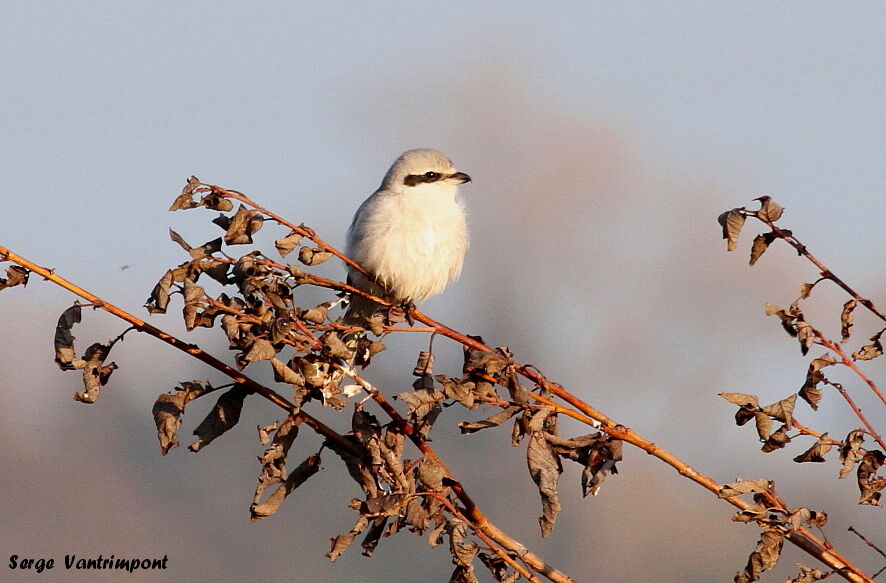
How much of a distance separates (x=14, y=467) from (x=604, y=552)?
19646 mm

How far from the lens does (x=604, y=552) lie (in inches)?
1296

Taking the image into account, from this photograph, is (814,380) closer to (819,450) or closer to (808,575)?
(819,450)

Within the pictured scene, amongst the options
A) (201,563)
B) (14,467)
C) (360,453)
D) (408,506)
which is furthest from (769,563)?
(14,467)

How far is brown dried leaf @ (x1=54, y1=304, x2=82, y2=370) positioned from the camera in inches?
119

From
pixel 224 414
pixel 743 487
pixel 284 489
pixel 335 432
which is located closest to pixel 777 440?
pixel 743 487

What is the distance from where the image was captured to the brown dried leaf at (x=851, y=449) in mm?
2748

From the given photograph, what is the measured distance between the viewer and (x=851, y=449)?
2.76m

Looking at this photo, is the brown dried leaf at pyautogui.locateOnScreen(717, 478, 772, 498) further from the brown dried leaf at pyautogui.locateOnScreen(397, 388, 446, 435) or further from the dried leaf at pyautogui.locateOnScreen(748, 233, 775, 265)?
the brown dried leaf at pyautogui.locateOnScreen(397, 388, 446, 435)

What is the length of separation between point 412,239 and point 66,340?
2242mm

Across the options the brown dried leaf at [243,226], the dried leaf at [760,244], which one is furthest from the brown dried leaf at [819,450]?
the brown dried leaf at [243,226]

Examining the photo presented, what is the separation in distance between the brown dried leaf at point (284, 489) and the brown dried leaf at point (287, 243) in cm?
57

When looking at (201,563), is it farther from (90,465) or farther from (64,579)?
(90,465)

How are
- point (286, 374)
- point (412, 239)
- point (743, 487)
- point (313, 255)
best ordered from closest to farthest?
1. point (743, 487)
2. point (286, 374)
3. point (313, 255)
4. point (412, 239)

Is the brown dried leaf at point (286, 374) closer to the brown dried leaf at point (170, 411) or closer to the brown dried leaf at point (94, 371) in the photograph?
the brown dried leaf at point (170, 411)
